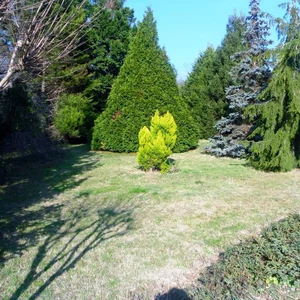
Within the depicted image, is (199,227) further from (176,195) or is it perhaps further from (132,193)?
(132,193)

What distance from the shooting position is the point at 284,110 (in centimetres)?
709

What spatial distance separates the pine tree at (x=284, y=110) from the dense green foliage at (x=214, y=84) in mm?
5506

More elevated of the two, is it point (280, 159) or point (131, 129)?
point (131, 129)

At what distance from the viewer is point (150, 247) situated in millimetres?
3512

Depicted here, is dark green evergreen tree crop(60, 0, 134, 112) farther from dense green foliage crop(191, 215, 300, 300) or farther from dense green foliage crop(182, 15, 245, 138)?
dense green foliage crop(191, 215, 300, 300)

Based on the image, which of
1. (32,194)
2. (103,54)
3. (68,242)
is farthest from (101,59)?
(68,242)

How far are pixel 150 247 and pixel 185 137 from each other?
8.12m

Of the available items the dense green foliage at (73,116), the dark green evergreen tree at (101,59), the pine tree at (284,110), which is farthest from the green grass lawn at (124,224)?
the dark green evergreen tree at (101,59)

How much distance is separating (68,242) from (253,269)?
2.19 metres

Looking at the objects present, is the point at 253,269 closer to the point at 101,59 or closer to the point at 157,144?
the point at 157,144

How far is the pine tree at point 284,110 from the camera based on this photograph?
22.4 ft

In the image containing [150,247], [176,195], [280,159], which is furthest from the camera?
[280,159]

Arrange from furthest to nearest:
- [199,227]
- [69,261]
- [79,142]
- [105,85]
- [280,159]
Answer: [105,85] → [79,142] → [280,159] → [199,227] → [69,261]

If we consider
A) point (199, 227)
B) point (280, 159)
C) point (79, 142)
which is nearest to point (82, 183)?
point (199, 227)
